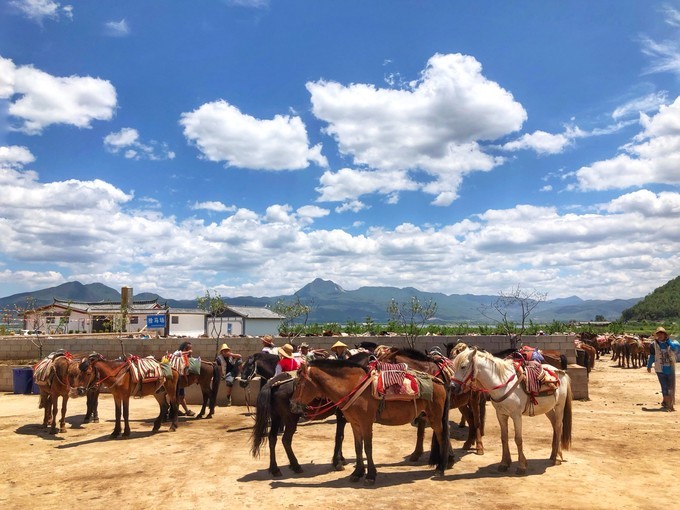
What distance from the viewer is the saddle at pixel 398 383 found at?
23.4ft

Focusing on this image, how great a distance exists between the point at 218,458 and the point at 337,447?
2315 millimetres

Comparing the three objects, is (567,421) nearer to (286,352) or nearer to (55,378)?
(286,352)

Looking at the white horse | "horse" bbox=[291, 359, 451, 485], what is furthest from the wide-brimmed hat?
the white horse

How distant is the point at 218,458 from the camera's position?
870 cm

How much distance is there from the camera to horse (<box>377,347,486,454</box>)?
8195 millimetres

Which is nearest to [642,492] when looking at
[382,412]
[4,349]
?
[382,412]

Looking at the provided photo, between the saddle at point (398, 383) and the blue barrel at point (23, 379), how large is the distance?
48.5ft

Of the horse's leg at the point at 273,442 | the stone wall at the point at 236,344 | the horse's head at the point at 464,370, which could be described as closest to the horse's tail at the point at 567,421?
the horse's head at the point at 464,370

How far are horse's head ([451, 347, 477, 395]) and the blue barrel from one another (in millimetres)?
15652

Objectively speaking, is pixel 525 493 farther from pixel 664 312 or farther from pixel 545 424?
pixel 664 312

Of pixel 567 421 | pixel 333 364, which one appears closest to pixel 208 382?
pixel 333 364

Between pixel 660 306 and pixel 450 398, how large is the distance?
357 feet

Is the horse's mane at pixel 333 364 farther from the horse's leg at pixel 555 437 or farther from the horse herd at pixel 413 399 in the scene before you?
the horse's leg at pixel 555 437

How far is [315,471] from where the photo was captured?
25.6 feet
